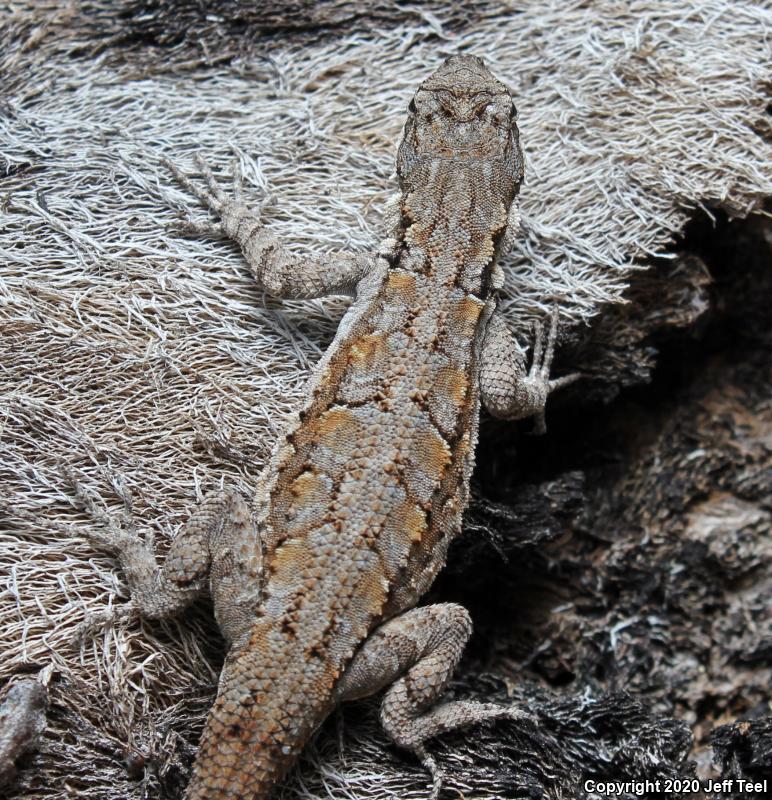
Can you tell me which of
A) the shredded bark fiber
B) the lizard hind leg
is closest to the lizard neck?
the shredded bark fiber

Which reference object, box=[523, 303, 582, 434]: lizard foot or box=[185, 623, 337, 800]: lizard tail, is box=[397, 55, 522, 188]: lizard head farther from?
box=[185, 623, 337, 800]: lizard tail

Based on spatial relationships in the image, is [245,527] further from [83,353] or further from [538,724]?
[538,724]

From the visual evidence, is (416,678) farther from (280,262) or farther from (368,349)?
(280,262)

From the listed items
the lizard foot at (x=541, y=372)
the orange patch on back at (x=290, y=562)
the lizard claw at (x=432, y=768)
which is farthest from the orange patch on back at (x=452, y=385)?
the lizard claw at (x=432, y=768)

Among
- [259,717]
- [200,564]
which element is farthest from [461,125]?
[259,717]

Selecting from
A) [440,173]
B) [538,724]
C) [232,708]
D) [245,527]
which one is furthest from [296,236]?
[538,724]

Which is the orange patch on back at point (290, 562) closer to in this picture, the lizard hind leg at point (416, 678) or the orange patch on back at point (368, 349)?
the lizard hind leg at point (416, 678)
